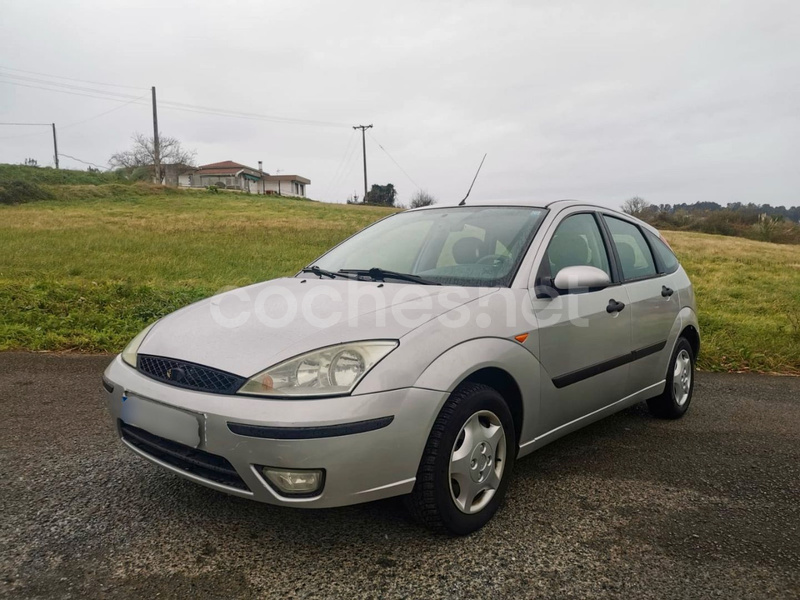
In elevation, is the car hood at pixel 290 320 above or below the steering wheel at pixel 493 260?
below

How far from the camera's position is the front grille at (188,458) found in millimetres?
2283

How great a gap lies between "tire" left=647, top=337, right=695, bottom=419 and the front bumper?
255 centimetres

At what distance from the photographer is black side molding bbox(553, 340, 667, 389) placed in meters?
3.05

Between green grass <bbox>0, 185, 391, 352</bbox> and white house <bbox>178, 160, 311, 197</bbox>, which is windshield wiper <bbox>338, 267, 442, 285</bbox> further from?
white house <bbox>178, 160, 311, 197</bbox>

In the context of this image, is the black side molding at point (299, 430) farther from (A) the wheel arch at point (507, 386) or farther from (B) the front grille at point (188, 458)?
(A) the wheel arch at point (507, 386)

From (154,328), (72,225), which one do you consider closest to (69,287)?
(154,328)

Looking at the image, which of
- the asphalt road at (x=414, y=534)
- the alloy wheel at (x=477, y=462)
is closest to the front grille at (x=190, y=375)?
the asphalt road at (x=414, y=534)

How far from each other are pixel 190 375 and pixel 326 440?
64 centimetres

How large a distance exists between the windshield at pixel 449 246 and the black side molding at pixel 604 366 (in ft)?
1.94

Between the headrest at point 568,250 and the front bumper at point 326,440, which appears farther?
the headrest at point 568,250

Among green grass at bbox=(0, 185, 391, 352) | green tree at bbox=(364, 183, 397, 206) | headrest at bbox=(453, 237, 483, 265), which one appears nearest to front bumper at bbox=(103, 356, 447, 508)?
headrest at bbox=(453, 237, 483, 265)

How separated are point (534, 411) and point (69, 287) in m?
7.41

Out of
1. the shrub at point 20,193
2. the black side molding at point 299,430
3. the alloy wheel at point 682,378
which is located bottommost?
the alloy wheel at point 682,378

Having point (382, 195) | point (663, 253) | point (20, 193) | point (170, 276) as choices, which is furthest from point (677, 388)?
point (382, 195)
